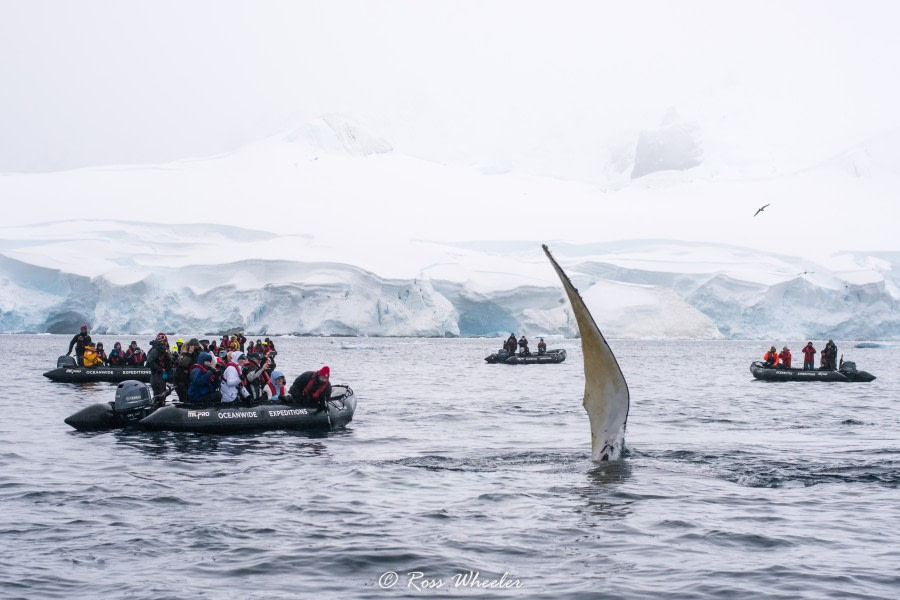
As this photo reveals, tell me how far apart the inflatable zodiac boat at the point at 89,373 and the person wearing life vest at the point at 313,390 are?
13567 mm

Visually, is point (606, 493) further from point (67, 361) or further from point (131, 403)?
point (67, 361)

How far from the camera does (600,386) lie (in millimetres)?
12094

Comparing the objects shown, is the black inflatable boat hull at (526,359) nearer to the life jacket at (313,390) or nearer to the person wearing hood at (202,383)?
the life jacket at (313,390)

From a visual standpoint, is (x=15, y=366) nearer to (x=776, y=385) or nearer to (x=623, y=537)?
(x=776, y=385)

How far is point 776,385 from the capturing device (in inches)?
1410

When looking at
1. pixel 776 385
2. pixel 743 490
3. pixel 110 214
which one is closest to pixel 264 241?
pixel 110 214

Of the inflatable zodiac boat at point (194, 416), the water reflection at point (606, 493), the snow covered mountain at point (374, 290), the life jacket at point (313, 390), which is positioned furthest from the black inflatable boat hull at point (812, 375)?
the snow covered mountain at point (374, 290)

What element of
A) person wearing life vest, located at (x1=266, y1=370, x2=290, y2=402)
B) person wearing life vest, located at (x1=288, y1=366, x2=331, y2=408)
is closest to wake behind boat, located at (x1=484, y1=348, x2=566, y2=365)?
person wearing life vest, located at (x1=266, y1=370, x2=290, y2=402)

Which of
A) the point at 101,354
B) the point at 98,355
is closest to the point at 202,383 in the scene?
the point at 98,355

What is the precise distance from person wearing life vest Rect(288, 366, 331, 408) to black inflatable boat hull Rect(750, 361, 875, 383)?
23.2m

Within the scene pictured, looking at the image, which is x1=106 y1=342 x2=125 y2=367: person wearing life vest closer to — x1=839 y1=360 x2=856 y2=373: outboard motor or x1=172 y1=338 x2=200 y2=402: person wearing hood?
x1=172 y1=338 x2=200 y2=402: person wearing hood

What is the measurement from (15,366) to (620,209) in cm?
9950

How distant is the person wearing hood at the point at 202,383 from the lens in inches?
714

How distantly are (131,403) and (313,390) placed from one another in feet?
11.5
